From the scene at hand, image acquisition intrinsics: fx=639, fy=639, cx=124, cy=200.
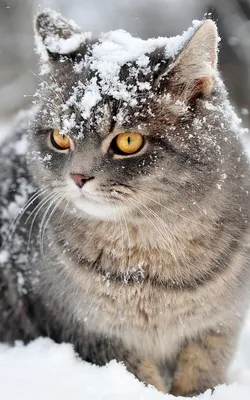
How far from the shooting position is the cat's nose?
2.03 metres

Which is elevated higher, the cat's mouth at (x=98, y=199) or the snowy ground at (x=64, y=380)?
the cat's mouth at (x=98, y=199)

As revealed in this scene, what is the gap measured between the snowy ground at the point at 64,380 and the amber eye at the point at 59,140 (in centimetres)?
77

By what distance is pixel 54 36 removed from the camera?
2.38 m

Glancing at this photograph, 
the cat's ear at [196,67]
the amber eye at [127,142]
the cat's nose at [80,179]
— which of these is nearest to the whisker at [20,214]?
the cat's nose at [80,179]

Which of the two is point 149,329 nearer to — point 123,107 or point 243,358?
point 243,358

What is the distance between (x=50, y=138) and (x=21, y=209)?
444mm

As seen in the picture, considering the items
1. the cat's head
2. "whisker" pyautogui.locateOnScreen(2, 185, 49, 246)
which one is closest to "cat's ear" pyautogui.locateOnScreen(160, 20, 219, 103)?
the cat's head

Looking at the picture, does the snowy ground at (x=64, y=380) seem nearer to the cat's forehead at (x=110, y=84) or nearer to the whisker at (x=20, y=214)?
the whisker at (x=20, y=214)

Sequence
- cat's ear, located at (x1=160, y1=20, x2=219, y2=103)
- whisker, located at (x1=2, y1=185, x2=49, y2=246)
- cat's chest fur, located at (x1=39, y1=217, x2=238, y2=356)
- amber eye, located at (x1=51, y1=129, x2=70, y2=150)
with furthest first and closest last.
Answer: whisker, located at (x1=2, y1=185, x2=49, y2=246)
cat's chest fur, located at (x1=39, y1=217, x2=238, y2=356)
amber eye, located at (x1=51, y1=129, x2=70, y2=150)
cat's ear, located at (x1=160, y1=20, x2=219, y2=103)

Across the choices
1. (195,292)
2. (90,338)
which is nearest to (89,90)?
(195,292)

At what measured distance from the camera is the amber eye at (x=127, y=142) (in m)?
2.03

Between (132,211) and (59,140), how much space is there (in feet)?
1.13

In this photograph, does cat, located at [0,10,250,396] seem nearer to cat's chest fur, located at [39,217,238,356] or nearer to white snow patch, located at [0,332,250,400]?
cat's chest fur, located at [39,217,238,356]

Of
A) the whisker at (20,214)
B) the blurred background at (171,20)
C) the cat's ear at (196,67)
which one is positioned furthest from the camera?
the blurred background at (171,20)
